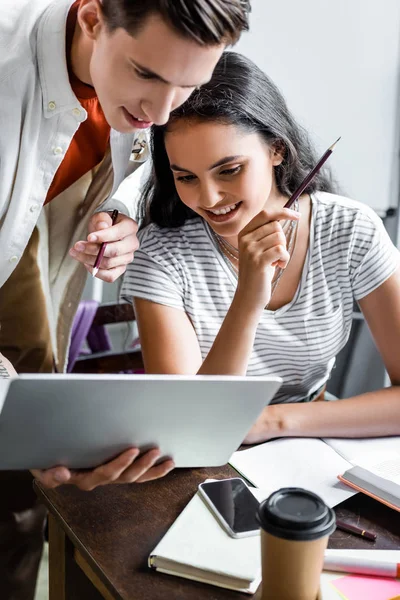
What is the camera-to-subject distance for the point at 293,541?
690mm

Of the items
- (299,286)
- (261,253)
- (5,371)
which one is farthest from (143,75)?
(299,286)

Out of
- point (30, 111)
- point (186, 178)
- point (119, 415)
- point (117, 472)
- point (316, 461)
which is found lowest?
point (316, 461)

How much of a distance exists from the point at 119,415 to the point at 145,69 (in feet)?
1.63

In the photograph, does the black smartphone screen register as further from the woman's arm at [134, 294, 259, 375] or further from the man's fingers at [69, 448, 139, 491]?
the woman's arm at [134, 294, 259, 375]

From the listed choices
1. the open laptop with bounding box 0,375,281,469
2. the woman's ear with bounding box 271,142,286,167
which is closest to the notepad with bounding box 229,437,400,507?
the open laptop with bounding box 0,375,281,469

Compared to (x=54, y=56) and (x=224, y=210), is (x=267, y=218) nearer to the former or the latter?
(x=224, y=210)

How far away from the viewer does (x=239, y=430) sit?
907 millimetres

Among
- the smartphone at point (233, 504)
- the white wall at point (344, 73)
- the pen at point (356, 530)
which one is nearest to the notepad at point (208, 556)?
the smartphone at point (233, 504)

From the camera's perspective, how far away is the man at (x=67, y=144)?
0.98 m

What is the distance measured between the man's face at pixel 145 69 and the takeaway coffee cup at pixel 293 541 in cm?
59

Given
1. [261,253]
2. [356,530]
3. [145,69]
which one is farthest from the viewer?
[261,253]

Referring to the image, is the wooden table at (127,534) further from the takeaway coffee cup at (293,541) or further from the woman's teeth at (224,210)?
the woman's teeth at (224,210)

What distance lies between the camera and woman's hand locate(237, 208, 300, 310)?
4.14 ft

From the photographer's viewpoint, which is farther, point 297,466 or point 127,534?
point 297,466
